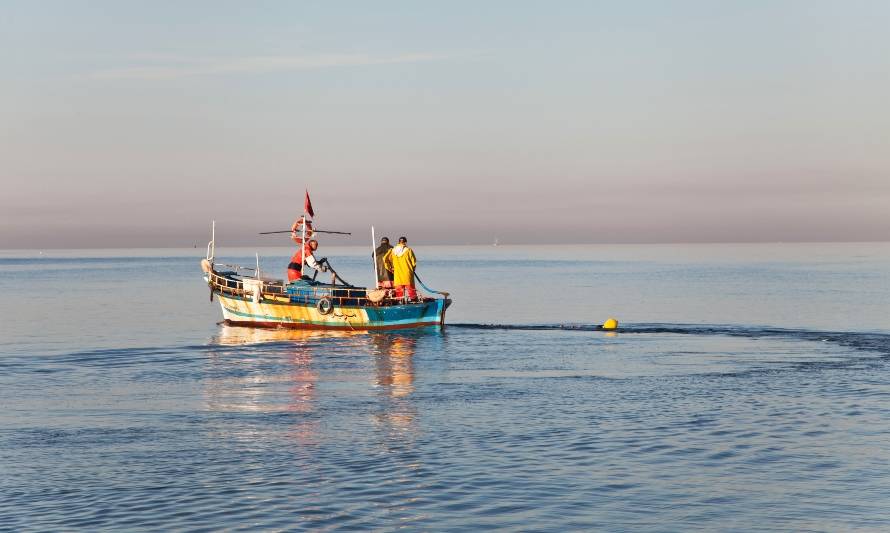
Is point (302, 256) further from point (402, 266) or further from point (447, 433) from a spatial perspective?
point (447, 433)

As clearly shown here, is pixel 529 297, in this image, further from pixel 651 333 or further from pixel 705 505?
pixel 705 505

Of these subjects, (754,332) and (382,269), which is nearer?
(382,269)

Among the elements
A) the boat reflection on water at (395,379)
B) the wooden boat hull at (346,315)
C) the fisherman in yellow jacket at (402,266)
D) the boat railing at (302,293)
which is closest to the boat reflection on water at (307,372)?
the boat reflection on water at (395,379)

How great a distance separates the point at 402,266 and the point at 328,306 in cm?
352

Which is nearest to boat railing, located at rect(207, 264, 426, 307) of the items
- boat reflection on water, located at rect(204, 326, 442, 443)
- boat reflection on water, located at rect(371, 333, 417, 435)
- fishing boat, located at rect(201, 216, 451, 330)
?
fishing boat, located at rect(201, 216, 451, 330)

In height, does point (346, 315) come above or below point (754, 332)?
above

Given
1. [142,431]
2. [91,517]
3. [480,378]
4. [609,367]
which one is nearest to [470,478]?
[91,517]

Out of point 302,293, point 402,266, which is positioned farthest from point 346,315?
point 402,266

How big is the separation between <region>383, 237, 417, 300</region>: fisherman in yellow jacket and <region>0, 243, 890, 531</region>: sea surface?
182cm

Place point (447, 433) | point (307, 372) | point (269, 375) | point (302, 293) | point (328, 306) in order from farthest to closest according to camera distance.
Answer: point (302, 293) < point (328, 306) < point (307, 372) < point (269, 375) < point (447, 433)

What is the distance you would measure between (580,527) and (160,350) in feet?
87.3

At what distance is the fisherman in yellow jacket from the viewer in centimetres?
3788

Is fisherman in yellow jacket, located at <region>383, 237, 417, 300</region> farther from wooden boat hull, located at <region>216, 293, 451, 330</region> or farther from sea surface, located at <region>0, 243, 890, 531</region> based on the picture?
sea surface, located at <region>0, 243, 890, 531</region>

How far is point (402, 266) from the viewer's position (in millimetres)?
38031
